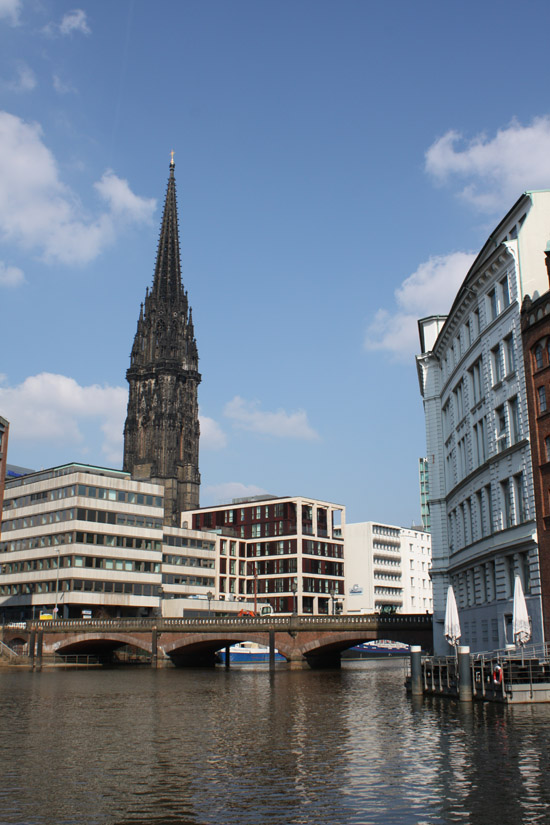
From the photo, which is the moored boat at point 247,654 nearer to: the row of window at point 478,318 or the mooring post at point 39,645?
the mooring post at point 39,645

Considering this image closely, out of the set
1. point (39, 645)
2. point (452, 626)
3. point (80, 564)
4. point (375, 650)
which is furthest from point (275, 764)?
point (375, 650)

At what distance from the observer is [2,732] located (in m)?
31.1

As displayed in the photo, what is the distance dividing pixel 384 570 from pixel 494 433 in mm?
122511

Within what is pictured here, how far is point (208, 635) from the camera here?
293 ft

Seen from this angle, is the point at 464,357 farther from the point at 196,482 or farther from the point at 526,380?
the point at 196,482

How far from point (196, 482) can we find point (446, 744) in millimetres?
173426

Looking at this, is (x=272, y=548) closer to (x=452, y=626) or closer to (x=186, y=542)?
(x=186, y=542)

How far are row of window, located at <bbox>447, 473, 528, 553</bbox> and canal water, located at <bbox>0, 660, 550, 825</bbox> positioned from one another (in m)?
14.9

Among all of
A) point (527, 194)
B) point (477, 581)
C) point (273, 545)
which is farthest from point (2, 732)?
point (273, 545)

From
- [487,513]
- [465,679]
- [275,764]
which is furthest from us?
[487,513]

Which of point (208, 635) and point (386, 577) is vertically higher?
point (386, 577)

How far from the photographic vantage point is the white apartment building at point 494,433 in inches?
1998

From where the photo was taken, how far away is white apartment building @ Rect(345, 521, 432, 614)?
550 ft

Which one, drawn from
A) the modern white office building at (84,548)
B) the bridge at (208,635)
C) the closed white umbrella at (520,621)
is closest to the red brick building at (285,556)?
the modern white office building at (84,548)
